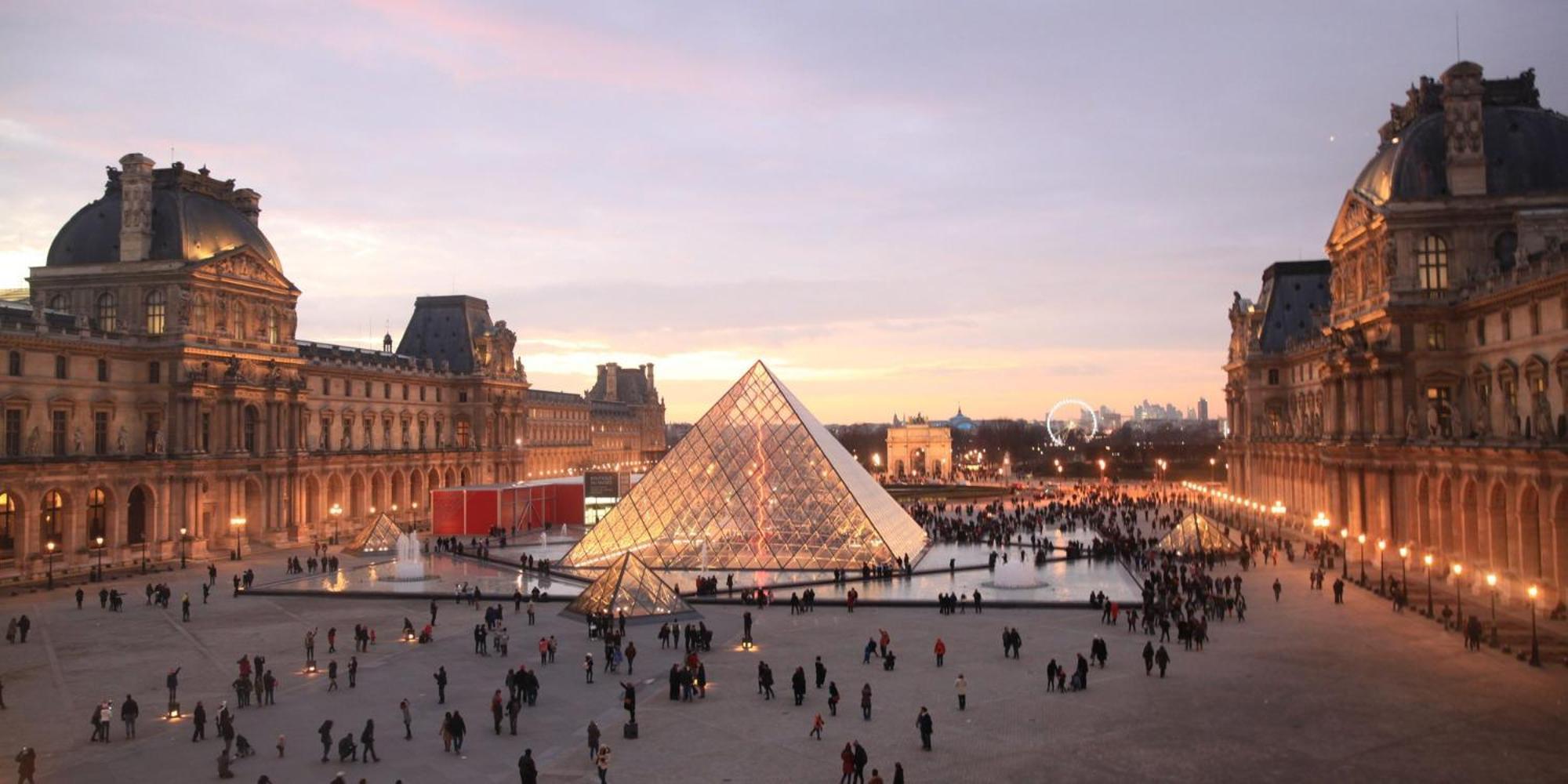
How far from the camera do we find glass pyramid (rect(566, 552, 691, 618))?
1051 inches

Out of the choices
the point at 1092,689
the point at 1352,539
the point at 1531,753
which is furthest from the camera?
the point at 1352,539

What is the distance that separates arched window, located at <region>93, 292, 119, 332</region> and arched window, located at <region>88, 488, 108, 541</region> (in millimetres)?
7263

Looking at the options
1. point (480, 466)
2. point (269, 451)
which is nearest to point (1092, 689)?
point (269, 451)

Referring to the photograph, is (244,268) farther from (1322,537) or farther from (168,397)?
(1322,537)

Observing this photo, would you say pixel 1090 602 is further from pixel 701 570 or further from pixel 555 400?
pixel 555 400

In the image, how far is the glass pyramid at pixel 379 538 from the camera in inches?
1695

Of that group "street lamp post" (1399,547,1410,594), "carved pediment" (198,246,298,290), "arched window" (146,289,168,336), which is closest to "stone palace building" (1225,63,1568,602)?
"street lamp post" (1399,547,1410,594)

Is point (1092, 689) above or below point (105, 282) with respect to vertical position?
below

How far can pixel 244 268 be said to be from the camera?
45.8 m

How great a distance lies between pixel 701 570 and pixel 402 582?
925 centimetres

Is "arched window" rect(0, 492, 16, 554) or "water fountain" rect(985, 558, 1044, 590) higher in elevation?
"arched window" rect(0, 492, 16, 554)

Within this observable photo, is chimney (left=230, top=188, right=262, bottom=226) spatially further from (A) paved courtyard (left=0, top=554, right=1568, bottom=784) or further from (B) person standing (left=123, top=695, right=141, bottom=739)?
(B) person standing (left=123, top=695, right=141, bottom=739)

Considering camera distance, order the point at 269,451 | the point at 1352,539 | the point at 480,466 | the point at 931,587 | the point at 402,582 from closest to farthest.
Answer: the point at 931,587
the point at 402,582
the point at 1352,539
the point at 269,451
the point at 480,466

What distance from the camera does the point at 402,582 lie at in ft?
115
